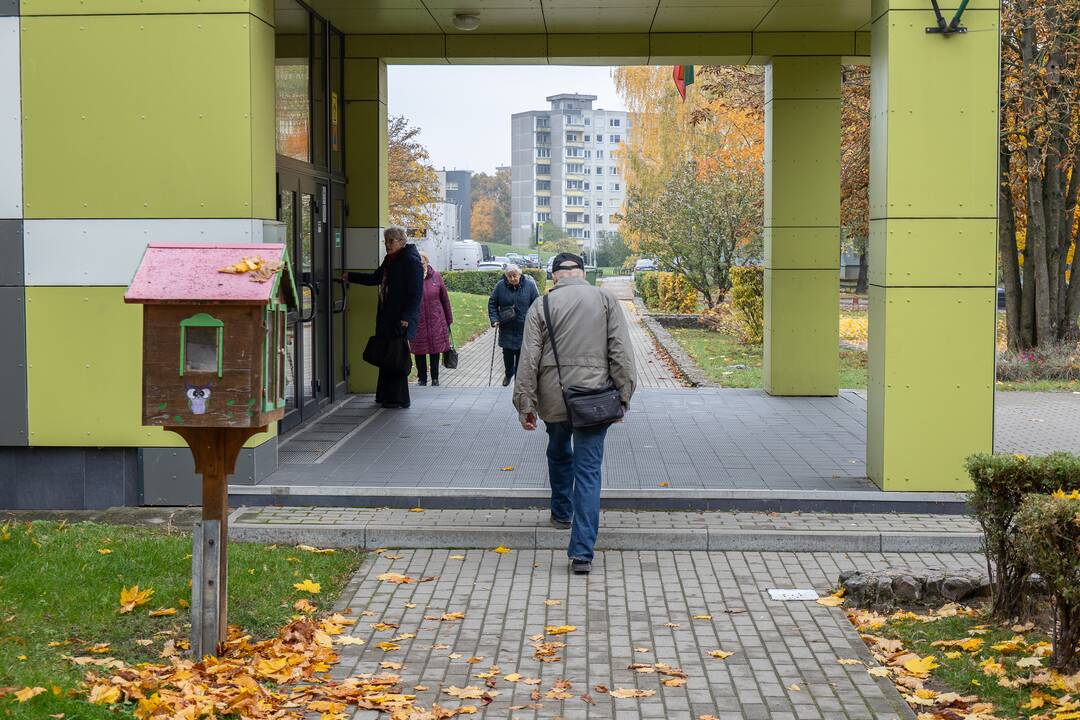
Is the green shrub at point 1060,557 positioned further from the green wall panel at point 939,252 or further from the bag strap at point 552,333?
the green wall panel at point 939,252

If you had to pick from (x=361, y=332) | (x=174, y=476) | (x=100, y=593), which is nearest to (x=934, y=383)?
(x=174, y=476)

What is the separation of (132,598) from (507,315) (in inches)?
424

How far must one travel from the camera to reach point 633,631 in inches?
263

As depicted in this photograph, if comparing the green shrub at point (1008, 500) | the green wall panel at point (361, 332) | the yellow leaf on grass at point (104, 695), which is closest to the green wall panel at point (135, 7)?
the yellow leaf on grass at point (104, 695)

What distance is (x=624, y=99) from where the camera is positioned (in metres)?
48.5

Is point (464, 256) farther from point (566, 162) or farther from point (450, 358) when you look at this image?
point (566, 162)

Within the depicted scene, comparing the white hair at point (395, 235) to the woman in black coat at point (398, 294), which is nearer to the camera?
the woman in black coat at point (398, 294)

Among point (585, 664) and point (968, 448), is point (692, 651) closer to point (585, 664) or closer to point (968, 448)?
point (585, 664)

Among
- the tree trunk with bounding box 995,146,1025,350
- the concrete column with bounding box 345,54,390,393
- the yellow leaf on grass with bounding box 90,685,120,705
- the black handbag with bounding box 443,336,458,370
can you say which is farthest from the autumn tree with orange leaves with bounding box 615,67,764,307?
the yellow leaf on grass with bounding box 90,685,120,705

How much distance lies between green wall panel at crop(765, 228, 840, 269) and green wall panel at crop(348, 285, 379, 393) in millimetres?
4414

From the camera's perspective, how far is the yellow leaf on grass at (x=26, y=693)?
513 cm

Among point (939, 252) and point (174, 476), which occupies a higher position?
point (939, 252)

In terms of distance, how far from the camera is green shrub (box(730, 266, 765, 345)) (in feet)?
82.6

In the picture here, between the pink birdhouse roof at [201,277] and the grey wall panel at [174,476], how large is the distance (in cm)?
345
